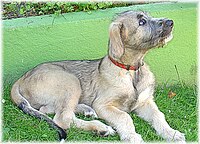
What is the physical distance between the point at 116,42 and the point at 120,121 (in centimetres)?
76

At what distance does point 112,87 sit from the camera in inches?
241

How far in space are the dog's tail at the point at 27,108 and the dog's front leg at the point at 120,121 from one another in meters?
0.51

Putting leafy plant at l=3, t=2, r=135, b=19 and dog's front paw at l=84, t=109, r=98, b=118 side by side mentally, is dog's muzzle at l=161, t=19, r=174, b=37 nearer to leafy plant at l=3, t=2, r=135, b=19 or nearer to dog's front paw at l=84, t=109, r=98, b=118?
dog's front paw at l=84, t=109, r=98, b=118

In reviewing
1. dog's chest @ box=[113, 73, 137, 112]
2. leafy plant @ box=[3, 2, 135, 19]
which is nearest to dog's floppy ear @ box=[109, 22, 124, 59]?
dog's chest @ box=[113, 73, 137, 112]

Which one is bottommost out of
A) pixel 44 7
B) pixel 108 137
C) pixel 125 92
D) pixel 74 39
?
pixel 108 137

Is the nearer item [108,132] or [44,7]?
[108,132]

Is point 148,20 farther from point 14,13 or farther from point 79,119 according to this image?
point 14,13

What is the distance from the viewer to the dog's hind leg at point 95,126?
5.69 m

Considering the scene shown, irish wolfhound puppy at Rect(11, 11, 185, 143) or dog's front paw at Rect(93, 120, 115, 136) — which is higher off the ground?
irish wolfhound puppy at Rect(11, 11, 185, 143)

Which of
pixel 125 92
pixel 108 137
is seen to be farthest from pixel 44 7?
pixel 108 137

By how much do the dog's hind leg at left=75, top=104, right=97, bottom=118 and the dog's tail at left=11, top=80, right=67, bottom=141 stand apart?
0.45 meters

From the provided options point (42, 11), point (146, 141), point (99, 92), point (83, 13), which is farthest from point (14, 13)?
point (146, 141)

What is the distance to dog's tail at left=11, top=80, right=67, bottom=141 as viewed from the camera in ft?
18.5

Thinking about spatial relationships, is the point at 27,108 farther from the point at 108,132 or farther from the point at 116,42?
the point at 116,42
